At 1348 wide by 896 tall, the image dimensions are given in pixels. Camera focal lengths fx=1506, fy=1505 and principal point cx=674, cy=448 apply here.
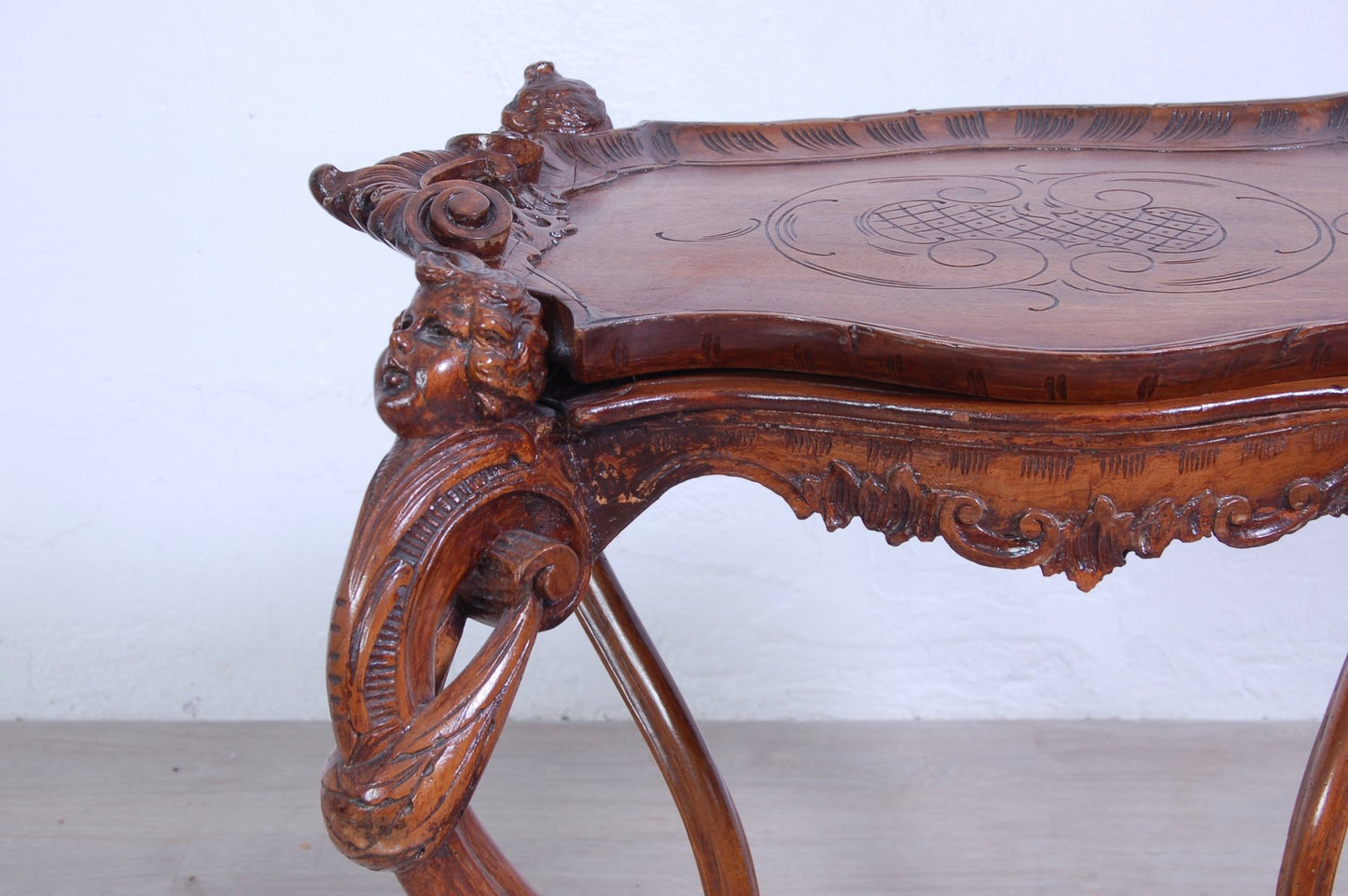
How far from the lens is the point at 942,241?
3.20 ft

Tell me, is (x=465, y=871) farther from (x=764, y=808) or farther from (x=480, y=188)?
(x=764, y=808)

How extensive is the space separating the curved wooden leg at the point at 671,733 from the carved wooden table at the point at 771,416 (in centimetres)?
43

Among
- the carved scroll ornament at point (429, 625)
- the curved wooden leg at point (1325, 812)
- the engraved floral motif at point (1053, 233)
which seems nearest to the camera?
the carved scroll ornament at point (429, 625)

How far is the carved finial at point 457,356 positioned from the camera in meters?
0.76

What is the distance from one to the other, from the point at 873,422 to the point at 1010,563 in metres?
0.11

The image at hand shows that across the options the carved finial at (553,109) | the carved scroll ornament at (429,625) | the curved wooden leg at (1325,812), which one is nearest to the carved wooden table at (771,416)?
the carved scroll ornament at (429,625)

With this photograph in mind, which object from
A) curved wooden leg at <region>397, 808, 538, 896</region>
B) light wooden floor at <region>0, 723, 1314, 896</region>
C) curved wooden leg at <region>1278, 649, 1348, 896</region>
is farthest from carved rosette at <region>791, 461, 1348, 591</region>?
light wooden floor at <region>0, 723, 1314, 896</region>

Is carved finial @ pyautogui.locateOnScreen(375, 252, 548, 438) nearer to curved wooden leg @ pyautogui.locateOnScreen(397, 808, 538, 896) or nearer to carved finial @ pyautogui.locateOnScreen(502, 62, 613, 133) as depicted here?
curved wooden leg @ pyautogui.locateOnScreen(397, 808, 538, 896)

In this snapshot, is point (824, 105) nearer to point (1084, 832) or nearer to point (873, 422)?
point (1084, 832)

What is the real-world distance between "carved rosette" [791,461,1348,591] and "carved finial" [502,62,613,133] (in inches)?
21.1

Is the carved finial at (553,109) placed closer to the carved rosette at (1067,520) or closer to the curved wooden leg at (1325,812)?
the carved rosette at (1067,520)

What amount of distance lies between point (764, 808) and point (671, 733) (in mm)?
532

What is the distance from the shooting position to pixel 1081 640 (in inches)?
79.3

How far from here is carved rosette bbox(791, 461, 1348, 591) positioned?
0.79m
